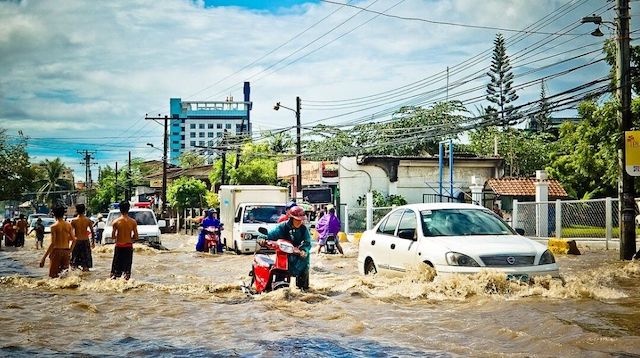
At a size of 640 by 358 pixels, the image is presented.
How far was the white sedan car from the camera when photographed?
10312 mm

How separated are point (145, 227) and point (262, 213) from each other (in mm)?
5950

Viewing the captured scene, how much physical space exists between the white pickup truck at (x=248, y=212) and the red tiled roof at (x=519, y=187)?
17.0m

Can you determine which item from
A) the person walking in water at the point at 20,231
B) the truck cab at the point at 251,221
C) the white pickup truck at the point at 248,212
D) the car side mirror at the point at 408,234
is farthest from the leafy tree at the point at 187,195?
the car side mirror at the point at 408,234

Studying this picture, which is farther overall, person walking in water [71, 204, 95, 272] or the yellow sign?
the yellow sign

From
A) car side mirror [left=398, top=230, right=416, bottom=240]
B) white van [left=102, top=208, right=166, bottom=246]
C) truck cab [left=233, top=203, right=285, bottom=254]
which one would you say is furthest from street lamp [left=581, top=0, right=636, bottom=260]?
white van [left=102, top=208, right=166, bottom=246]

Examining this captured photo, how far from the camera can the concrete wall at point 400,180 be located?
1661 inches

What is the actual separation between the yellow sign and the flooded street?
4.38 m

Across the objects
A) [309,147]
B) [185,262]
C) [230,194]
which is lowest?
[185,262]

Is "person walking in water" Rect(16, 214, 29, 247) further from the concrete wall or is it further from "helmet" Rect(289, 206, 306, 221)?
"helmet" Rect(289, 206, 306, 221)

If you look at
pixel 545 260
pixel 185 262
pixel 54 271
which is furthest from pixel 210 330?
pixel 185 262

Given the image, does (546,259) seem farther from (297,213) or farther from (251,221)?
(251,221)

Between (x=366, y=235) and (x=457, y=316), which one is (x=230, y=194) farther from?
(x=457, y=316)

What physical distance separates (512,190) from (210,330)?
105ft

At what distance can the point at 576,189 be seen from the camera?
41.0 metres
